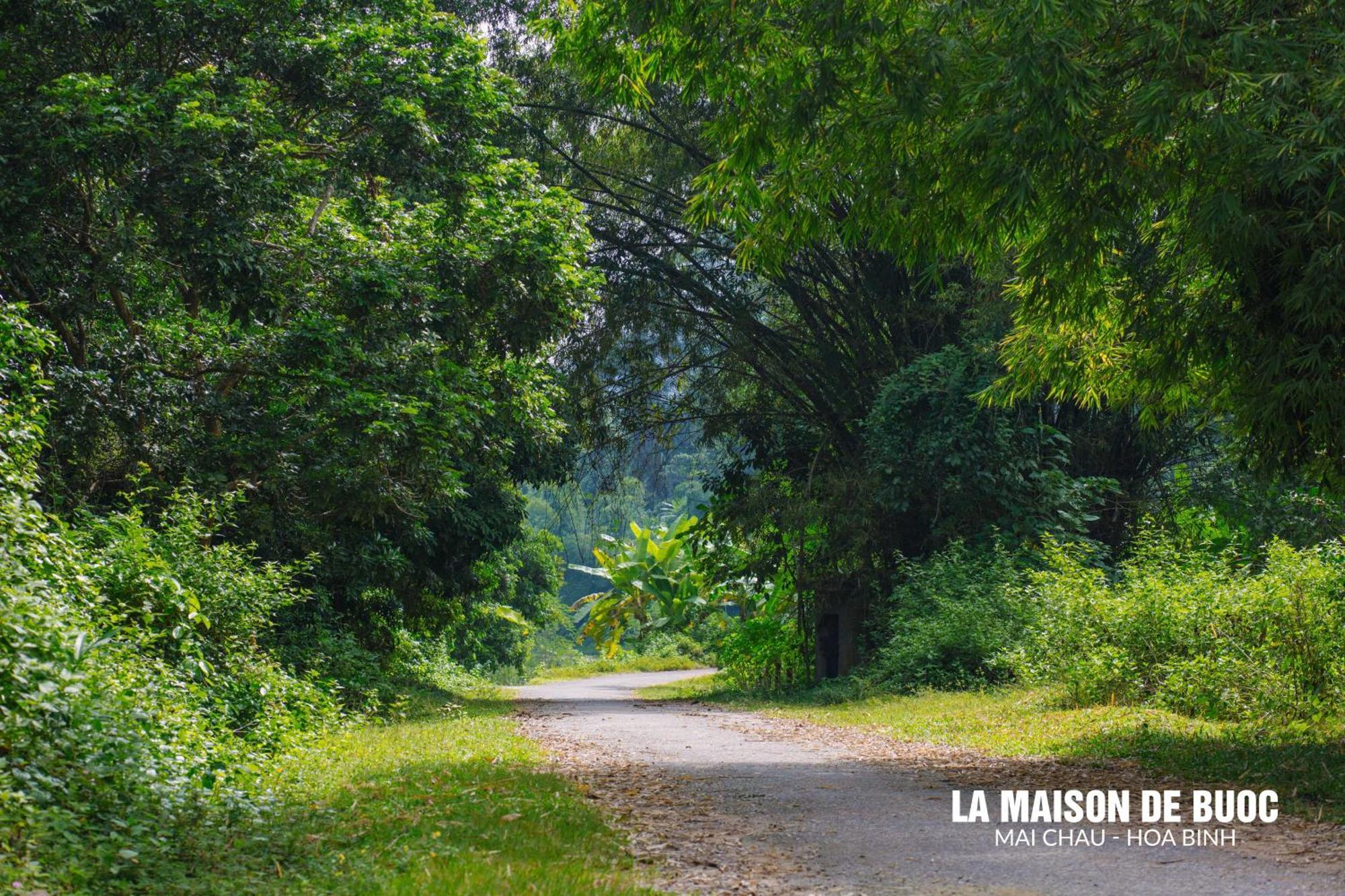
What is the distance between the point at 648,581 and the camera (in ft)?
112

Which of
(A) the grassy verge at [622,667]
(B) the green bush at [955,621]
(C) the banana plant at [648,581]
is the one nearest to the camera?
(B) the green bush at [955,621]

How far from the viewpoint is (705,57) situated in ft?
27.6

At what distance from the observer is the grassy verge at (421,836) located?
493cm

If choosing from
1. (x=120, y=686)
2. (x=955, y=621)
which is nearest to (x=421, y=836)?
(x=120, y=686)

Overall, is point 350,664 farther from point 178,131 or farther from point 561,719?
point 178,131

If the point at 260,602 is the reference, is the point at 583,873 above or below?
below

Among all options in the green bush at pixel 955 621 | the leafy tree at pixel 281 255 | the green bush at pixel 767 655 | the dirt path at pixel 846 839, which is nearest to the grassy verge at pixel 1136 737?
the green bush at pixel 955 621

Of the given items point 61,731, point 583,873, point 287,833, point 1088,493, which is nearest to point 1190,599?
point 1088,493

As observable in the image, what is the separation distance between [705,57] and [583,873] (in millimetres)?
6128

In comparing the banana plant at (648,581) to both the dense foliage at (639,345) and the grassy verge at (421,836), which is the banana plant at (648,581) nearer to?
the dense foliage at (639,345)

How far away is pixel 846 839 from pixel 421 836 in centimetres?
248

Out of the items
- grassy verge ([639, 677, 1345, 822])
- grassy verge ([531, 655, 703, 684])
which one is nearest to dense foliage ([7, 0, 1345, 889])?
grassy verge ([639, 677, 1345, 822])

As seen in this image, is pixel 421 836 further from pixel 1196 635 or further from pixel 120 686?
pixel 1196 635

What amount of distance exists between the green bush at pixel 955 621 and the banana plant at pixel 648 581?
491 inches
